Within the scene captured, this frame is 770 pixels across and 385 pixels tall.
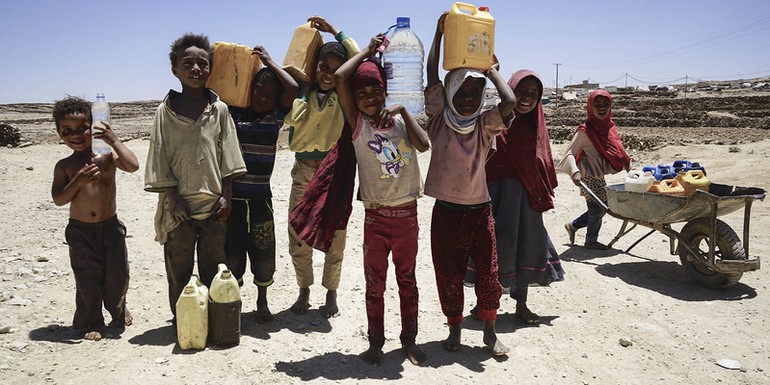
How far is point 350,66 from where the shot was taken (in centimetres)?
329

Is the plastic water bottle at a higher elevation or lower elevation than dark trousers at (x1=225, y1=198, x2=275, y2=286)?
higher

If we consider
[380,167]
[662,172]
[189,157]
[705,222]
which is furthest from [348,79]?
[662,172]

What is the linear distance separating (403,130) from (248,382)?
1.78 metres

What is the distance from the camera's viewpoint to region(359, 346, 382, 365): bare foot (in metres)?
3.57

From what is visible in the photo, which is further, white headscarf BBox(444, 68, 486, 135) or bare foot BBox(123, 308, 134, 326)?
bare foot BBox(123, 308, 134, 326)

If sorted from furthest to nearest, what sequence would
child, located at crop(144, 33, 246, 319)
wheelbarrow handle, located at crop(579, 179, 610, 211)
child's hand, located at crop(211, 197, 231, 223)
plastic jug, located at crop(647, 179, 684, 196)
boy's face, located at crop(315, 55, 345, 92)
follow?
wheelbarrow handle, located at crop(579, 179, 610, 211), plastic jug, located at crop(647, 179, 684, 196), boy's face, located at crop(315, 55, 345, 92), child's hand, located at crop(211, 197, 231, 223), child, located at crop(144, 33, 246, 319)

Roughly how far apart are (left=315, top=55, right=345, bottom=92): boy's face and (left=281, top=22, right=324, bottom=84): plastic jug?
0.08 meters

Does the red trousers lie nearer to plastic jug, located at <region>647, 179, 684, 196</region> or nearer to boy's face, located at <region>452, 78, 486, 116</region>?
boy's face, located at <region>452, 78, 486, 116</region>

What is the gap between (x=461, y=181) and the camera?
354cm

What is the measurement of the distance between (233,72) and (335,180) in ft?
3.76

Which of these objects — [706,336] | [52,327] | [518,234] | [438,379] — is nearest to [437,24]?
[518,234]

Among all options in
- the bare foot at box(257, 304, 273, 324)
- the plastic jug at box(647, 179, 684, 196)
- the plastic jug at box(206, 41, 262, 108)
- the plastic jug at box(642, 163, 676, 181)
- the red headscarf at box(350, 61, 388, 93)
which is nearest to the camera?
the red headscarf at box(350, 61, 388, 93)

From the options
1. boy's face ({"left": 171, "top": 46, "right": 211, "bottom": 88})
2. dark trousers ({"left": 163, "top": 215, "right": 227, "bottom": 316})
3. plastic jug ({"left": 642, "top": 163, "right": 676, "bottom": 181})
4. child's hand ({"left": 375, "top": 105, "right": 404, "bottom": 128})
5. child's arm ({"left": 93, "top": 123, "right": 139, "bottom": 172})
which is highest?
boy's face ({"left": 171, "top": 46, "right": 211, "bottom": 88})

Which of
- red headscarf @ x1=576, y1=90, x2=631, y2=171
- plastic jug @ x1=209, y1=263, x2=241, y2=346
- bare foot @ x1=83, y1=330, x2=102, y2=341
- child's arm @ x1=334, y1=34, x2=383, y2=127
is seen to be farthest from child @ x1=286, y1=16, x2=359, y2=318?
red headscarf @ x1=576, y1=90, x2=631, y2=171
